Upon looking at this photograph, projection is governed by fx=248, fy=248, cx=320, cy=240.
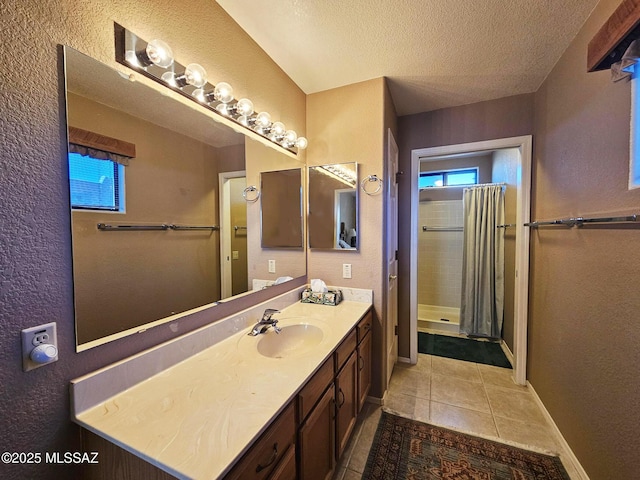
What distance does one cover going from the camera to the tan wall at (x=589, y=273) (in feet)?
3.52

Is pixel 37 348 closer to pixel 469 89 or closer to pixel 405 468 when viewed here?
pixel 405 468

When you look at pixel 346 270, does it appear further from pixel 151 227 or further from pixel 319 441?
pixel 151 227

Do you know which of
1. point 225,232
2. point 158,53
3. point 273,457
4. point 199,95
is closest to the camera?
point 273,457

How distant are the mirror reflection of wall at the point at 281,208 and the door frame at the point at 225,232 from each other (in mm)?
341

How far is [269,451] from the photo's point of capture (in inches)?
29.7

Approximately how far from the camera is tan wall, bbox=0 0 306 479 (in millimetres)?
631

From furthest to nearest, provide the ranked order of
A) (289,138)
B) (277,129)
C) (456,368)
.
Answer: (456,368) → (289,138) → (277,129)

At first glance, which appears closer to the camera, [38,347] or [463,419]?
[38,347]

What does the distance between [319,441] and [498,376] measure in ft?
6.81

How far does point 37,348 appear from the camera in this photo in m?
0.67

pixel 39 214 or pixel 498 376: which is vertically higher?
pixel 39 214

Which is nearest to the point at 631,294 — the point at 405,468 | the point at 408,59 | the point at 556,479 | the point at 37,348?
the point at 556,479

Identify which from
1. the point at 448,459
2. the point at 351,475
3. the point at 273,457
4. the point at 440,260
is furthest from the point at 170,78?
the point at 440,260

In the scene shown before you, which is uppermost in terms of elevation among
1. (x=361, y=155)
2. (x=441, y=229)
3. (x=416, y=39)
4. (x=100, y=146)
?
(x=416, y=39)
